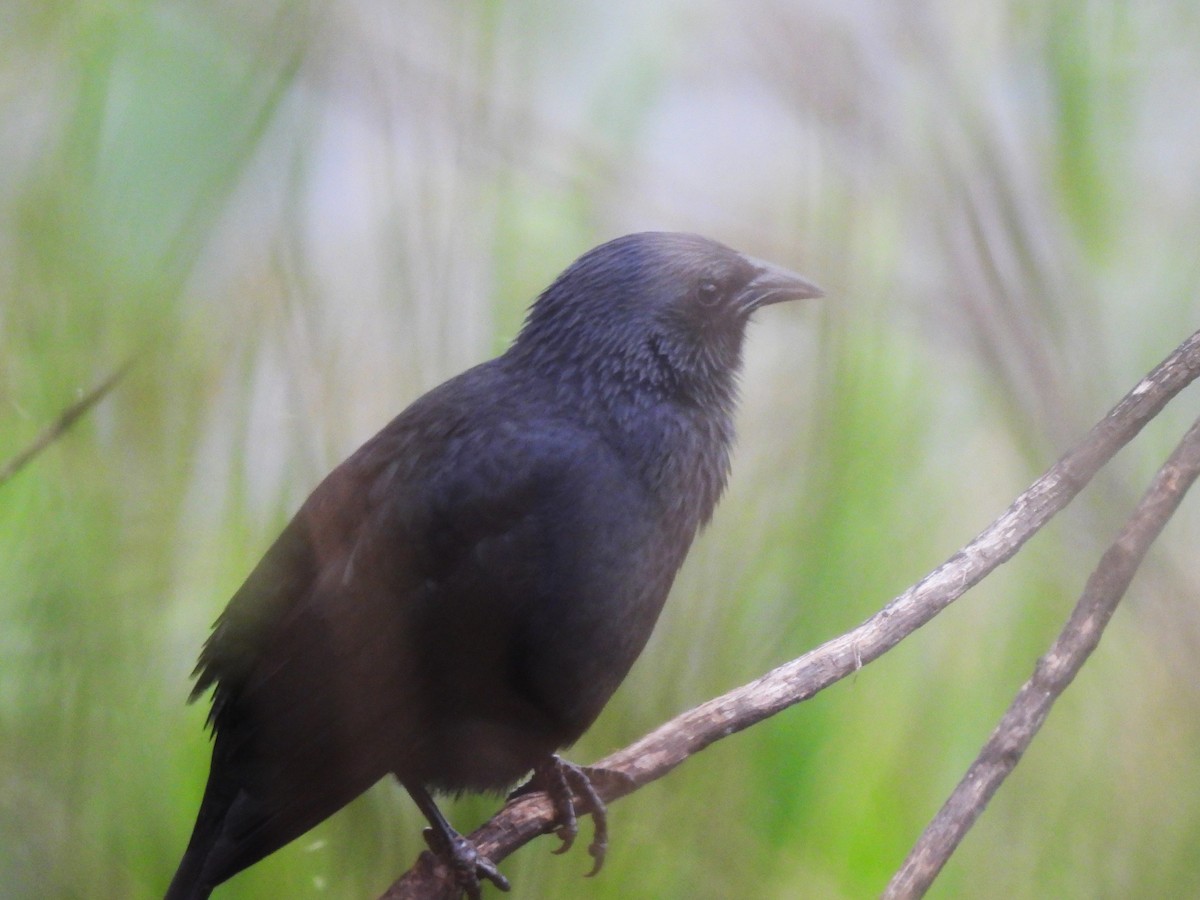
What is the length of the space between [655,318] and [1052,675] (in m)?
→ 0.71

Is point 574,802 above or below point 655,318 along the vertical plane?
below

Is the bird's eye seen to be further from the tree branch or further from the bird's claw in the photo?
the bird's claw

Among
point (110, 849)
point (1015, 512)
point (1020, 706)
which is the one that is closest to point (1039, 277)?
point (1015, 512)

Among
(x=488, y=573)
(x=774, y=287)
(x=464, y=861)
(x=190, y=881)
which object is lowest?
(x=464, y=861)

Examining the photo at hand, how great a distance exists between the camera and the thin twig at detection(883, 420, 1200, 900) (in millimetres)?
1366

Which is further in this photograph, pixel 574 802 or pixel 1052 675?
pixel 574 802

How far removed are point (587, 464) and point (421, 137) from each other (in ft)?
1.58

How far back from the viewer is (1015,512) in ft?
4.78

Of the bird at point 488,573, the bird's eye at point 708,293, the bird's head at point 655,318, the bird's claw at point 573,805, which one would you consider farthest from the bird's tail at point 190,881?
the bird's eye at point 708,293

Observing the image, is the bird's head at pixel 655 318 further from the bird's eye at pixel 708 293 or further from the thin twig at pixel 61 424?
the thin twig at pixel 61 424

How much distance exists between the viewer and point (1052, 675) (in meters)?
1.43

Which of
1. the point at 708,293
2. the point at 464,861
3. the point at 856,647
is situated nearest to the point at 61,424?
the point at 464,861

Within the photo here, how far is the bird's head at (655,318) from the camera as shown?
1.58m

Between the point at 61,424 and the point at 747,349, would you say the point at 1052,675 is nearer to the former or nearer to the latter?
the point at 747,349
